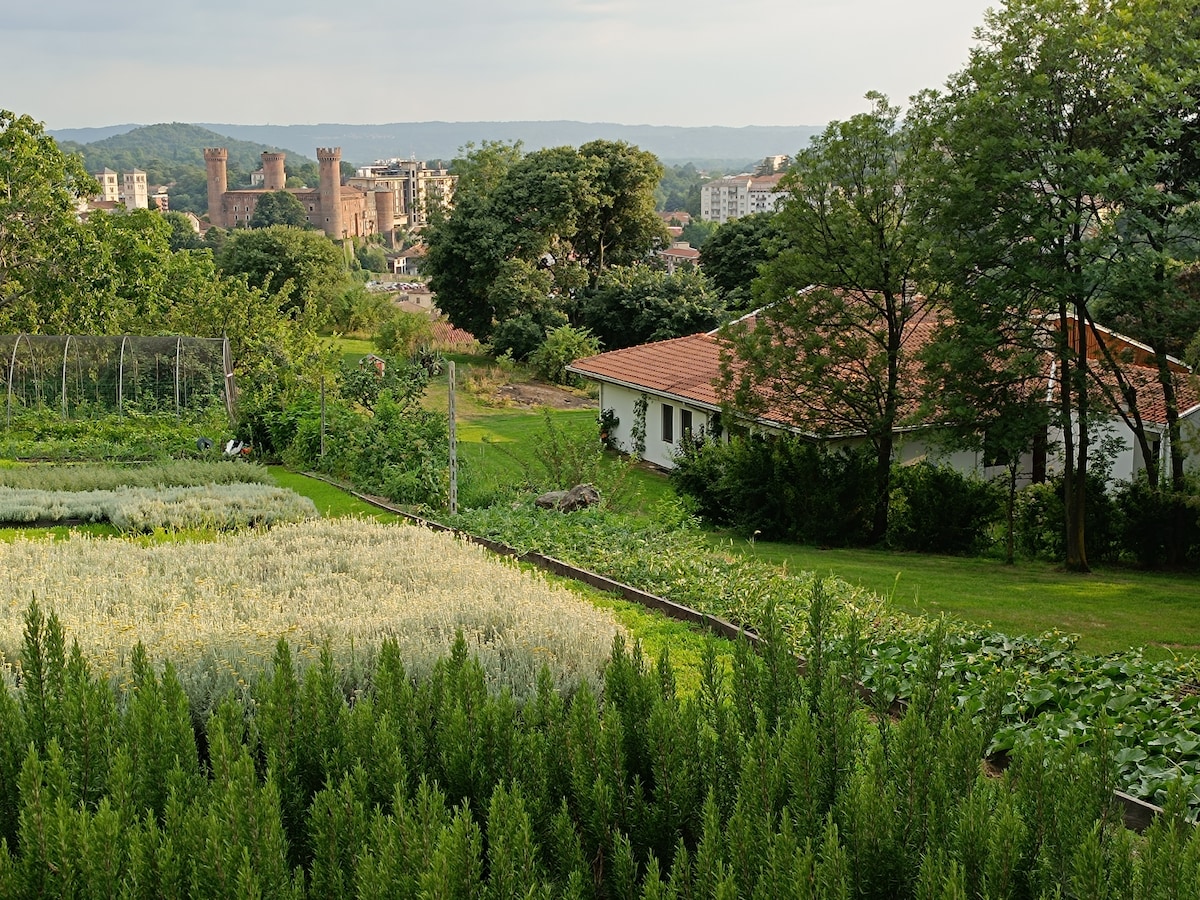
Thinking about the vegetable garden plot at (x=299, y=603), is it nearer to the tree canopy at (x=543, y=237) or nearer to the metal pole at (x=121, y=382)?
the metal pole at (x=121, y=382)

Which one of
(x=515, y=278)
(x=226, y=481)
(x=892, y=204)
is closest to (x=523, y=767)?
(x=226, y=481)

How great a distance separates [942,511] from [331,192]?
16775cm

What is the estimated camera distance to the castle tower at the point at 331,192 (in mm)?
172625

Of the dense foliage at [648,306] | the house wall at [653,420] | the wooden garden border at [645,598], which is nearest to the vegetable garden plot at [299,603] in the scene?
the wooden garden border at [645,598]

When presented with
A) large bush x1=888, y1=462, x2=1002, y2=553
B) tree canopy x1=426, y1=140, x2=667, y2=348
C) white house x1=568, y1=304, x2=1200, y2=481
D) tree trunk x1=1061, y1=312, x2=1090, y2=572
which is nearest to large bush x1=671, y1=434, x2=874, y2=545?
white house x1=568, y1=304, x2=1200, y2=481

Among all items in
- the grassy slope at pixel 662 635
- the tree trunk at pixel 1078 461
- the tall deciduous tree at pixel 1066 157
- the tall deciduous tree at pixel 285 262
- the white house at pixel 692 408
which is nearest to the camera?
the grassy slope at pixel 662 635

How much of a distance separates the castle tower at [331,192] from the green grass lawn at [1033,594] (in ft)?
535

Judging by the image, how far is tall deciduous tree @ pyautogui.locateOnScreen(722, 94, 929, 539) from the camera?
18.2 meters

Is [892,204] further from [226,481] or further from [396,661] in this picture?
[396,661]

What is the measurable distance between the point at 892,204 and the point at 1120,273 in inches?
176

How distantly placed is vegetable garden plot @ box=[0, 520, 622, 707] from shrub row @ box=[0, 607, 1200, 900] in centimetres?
112

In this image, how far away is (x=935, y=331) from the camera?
58.1 feet

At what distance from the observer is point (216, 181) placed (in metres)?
189

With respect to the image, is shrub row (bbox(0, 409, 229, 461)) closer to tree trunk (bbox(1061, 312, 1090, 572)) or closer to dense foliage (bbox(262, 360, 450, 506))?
dense foliage (bbox(262, 360, 450, 506))
